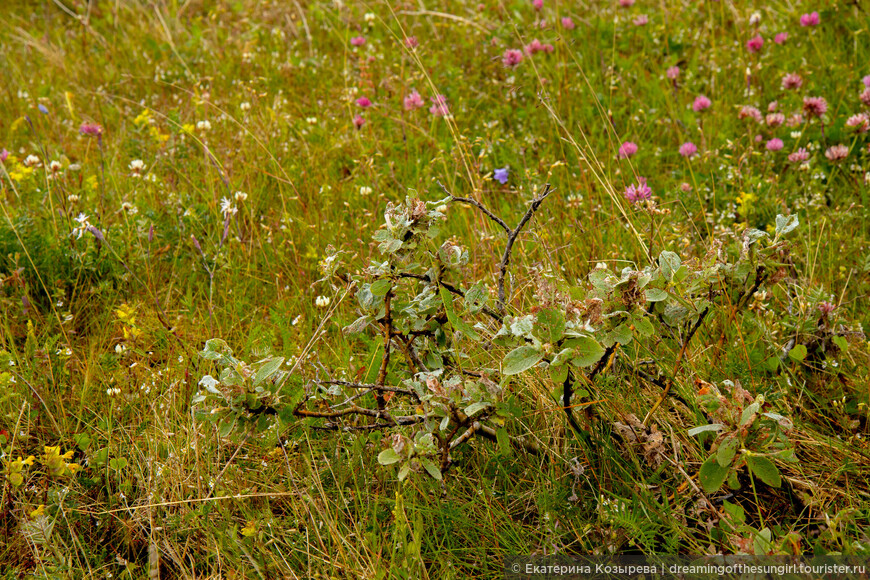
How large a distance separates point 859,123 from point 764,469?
2178mm

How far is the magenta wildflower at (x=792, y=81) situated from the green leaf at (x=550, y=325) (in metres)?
2.51

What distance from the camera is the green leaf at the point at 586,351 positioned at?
1.48m

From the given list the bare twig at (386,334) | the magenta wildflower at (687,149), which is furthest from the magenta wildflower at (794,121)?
the bare twig at (386,334)

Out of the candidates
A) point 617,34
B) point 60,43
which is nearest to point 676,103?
point 617,34

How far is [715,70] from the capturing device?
12.0 feet

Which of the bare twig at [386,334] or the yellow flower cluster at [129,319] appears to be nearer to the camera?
the bare twig at [386,334]

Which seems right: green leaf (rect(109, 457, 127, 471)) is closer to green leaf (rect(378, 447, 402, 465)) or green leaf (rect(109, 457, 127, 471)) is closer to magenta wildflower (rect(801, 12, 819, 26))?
green leaf (rect(378, 447, 402, 465))

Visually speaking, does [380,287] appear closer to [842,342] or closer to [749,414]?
[749,414]

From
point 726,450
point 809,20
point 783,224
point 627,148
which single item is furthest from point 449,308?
point 809,20

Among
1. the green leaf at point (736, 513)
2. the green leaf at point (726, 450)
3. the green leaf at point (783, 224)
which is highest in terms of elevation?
the green leaf at point (783, 224)

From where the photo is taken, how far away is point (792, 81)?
333cm

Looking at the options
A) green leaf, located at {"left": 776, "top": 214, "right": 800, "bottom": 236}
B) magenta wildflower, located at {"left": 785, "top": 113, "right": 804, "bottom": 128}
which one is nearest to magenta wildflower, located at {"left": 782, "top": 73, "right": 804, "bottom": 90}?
magenta wildflower, located at {"left": 785, "top": 113, "right": 804, "bottom": 128}

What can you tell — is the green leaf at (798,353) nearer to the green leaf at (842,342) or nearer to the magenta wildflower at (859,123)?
the green leaf at (842,342)

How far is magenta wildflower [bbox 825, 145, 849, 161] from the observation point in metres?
2.93
